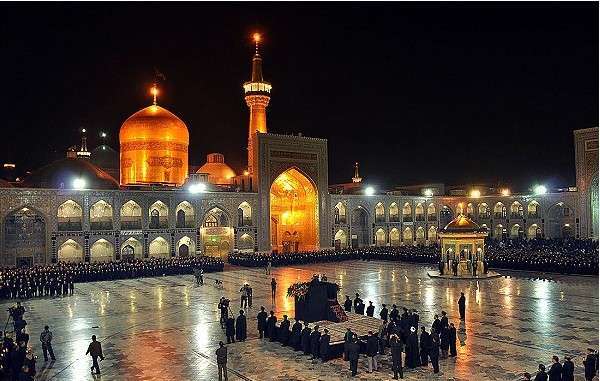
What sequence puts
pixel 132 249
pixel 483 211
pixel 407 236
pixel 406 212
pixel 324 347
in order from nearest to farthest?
pixel 324 347, pixel 132 249, pixel 407 236, pixel 406 212, pixel 483 211

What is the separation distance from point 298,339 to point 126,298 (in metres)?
11.2

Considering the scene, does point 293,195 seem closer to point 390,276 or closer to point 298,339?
point 390,276

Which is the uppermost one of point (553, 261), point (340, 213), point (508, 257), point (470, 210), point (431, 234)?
point (470, 210)

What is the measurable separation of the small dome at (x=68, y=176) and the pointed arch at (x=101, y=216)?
2.58 m

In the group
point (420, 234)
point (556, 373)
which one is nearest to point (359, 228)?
point (420, 234)

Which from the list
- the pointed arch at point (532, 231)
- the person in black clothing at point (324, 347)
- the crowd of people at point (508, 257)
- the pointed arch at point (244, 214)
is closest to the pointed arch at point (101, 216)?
the crowd of people at point (508, 257)

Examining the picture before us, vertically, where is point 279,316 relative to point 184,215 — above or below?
below

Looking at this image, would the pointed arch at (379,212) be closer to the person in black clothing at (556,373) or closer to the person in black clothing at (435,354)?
the person in black clothing at (435,354)

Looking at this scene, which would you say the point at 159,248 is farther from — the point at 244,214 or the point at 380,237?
the point at 380,237

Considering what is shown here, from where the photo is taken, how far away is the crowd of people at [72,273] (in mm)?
23031

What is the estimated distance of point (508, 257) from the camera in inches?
1233

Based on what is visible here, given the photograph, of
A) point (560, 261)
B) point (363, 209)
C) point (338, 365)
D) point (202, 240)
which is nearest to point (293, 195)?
point (363, 209)

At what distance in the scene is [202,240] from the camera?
124ft

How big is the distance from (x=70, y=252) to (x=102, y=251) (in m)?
1.93
